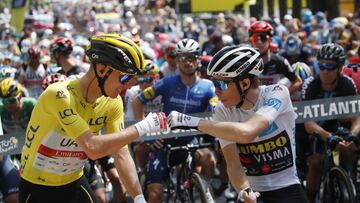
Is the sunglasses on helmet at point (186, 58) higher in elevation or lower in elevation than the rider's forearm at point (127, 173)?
higher

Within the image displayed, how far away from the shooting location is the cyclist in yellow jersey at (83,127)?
4.49m

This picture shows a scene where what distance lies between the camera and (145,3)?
54.8 metres

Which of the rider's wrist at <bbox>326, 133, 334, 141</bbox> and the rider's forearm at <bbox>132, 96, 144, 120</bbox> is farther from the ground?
the rider's forearm at <bbox>132, 96, 144, 120</bbox>

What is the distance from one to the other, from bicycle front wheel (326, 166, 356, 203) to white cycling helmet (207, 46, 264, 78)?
2.58 metres

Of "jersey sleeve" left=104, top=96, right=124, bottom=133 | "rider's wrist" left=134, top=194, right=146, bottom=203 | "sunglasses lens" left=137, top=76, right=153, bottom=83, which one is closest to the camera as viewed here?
"rider's wrist" left=134, top=194, right=146, bottom=203

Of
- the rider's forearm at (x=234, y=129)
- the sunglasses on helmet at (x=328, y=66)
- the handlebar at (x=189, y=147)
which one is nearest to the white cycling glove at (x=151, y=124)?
the rider's forearm at (x=234, y=129)

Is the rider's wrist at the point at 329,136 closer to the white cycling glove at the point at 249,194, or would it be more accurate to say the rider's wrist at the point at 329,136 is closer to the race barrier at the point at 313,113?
the race barrier at the point at 313,113

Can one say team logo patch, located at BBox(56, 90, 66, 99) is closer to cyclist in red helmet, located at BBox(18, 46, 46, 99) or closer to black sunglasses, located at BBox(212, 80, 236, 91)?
black sunglasses, located at BBox(212, 80, 236, 91)

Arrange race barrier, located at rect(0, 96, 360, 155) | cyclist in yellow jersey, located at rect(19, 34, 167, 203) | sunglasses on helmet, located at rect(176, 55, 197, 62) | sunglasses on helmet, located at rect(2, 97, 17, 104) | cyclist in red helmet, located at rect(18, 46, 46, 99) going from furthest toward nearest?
cyclist in red helmet, located at rect(18, 46, 46, 99) < sunglasses on helmet, located at rect(2, 97, 17, 104) < sunglasses on helmet, located at rect(176, 55, 197, 62) < race barrier, located at rect(0, 96, 360, 155) < cyclist in yellow jersey, located at rect(19, 34, 167, 203)

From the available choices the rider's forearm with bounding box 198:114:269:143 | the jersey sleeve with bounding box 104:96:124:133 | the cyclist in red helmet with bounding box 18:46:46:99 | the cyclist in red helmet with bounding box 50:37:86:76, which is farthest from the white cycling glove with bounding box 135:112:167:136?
the cyclist in red helmet with bounding box 18:46:46:99

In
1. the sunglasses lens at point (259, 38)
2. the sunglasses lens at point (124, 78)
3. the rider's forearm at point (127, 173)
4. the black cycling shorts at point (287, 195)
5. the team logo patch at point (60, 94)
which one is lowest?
the black cycling shorts at point (287, 195)

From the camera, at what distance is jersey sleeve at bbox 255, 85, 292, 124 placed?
4.74 m

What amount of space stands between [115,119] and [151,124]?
27.1 inches

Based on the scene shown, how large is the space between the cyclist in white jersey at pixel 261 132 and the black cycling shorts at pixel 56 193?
3.13 ft
